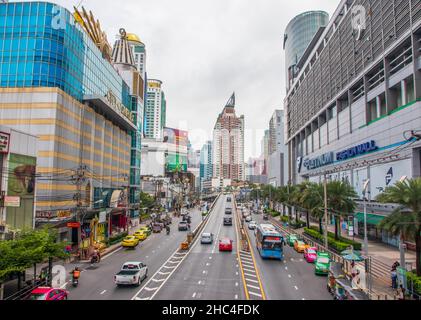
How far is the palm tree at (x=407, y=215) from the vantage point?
25.1 meters

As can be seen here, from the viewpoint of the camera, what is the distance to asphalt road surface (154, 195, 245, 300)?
2339cm

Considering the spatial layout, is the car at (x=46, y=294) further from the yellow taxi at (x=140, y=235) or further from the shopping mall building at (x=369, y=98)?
the yellow taxi at (x=140, y=235)

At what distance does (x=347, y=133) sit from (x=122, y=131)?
47.5m

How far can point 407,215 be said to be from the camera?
2580 centimetres

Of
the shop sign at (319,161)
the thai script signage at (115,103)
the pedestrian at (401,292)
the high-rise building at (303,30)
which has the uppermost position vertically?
the high-rise building at (303,30)

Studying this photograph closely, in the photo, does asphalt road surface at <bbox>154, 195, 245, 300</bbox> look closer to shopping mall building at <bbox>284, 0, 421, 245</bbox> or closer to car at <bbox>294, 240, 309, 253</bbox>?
car at <bbox>294, 240, 309, 253</bbox>

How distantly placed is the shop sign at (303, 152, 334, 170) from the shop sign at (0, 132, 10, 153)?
6484cm

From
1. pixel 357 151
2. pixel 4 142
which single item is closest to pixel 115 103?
pixel 4 142

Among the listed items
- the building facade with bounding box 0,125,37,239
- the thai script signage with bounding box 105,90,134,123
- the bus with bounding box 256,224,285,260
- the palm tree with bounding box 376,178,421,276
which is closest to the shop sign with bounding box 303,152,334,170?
the bus with bounding box 256,224,285,260

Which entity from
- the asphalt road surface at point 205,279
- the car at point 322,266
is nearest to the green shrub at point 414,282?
the car at point 322,266

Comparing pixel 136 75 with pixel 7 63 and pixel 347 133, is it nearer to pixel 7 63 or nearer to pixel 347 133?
pixel 7 63

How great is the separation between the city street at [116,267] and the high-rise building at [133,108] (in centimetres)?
2703
